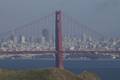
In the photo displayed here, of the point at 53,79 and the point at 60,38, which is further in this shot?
the point at 60,38

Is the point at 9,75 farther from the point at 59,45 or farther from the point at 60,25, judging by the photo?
the point at 60,25

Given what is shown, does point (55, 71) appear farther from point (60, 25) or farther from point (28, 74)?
point (60, 25)

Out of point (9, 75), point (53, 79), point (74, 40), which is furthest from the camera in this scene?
point (74, 40)

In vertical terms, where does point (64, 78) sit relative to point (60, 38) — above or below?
below

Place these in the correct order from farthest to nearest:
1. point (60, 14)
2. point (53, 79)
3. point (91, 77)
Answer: point (60, 14) < point (91, 77) < point (53, 79)

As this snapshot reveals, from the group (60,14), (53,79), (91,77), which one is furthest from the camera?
(60,14)

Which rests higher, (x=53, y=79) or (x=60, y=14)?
(x=60, y=14)

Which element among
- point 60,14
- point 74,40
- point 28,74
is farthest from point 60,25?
point 28,74

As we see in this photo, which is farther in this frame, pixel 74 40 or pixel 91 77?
pixel 74 40

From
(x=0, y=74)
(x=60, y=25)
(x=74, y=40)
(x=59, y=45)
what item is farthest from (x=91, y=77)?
(x=74, y=40)
